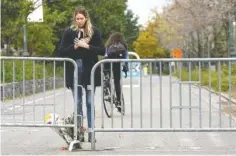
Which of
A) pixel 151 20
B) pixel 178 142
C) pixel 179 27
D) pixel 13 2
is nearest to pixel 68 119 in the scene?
pixel 178 142

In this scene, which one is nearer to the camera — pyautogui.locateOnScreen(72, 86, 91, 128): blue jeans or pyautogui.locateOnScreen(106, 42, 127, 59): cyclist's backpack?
pyautogui.locateOnScreen(72, 86, 91, 128): blue jeans

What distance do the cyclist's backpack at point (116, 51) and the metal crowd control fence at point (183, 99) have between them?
14.1ft

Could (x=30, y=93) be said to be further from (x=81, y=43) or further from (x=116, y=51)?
(x=116, y=51)

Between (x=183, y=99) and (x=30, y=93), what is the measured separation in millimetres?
2191

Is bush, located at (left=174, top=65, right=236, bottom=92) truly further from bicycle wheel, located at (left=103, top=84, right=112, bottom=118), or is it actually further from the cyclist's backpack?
the cyclist's backpack

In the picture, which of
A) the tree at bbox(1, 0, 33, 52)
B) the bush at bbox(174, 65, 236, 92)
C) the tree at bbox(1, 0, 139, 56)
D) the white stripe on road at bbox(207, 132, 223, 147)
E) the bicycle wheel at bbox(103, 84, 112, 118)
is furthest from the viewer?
the tree at bbox(1, 0, 139, 56)

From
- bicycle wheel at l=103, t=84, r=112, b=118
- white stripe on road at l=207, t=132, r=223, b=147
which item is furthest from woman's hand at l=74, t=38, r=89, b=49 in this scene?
white stripe on road at l=207, t=132, r=223, b=147

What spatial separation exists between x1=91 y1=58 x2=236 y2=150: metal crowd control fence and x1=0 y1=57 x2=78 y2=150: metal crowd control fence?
0.57 meters

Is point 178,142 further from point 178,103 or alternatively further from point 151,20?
point 151,20

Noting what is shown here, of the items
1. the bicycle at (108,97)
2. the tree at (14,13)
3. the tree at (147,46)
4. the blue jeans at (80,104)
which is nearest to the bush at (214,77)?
the bicycle at (108,97)

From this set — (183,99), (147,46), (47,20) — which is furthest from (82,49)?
(147,46)

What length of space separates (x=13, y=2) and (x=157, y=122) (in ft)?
53.2

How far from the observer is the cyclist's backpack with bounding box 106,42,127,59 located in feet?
46.6

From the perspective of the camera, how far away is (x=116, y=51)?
46.7ft
